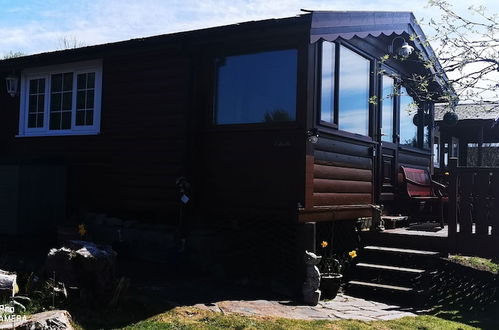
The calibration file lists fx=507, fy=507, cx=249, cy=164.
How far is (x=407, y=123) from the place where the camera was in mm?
10797

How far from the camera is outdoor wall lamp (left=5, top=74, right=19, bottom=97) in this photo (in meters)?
9.72

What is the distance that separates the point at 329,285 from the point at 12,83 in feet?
23.6

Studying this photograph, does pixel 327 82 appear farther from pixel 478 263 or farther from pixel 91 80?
pixel 91 80

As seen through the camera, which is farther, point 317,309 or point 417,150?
point 417,150

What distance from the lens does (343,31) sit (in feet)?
22.7

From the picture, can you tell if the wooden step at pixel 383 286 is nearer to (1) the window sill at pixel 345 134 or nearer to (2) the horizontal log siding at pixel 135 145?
(1) the window sill at pixel 345 134

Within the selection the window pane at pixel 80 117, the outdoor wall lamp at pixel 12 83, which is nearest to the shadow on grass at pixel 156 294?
the window pane at pixel 80 117

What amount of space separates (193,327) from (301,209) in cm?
245

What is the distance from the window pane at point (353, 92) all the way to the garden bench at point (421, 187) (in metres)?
1.74

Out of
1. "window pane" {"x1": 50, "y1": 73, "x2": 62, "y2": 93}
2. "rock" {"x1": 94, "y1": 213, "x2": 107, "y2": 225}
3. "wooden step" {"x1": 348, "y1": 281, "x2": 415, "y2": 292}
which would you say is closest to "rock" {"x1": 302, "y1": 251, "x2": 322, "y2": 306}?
"wooden step" {"x1": 348, "y1": 281, "x2": 415, "y2": 292}

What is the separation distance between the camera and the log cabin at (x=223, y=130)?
686 cm

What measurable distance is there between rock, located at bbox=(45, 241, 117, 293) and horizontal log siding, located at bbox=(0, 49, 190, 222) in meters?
2.56

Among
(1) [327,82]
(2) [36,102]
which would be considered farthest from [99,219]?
(1) [327,82]

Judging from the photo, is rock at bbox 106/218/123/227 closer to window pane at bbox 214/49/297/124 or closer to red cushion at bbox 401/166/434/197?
window pane at bbox 214/49/297/124
